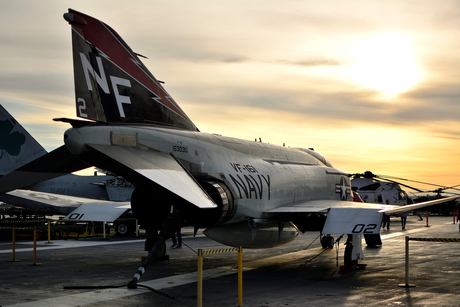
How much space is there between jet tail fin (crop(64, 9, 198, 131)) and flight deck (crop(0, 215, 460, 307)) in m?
3.76

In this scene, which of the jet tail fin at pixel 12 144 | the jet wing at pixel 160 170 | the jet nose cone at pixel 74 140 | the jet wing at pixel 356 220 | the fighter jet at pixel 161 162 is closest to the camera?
the jet wing at pixel 160 170

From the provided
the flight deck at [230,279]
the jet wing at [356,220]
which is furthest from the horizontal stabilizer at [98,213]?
the jet wing at [356,220]

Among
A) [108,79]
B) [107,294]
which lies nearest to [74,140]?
[108,79]

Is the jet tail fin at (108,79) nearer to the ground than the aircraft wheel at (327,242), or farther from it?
farther from it

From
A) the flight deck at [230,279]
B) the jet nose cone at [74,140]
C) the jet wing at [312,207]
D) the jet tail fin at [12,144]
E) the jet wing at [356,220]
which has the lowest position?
the flight deck at [230,279]

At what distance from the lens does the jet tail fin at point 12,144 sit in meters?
26.5

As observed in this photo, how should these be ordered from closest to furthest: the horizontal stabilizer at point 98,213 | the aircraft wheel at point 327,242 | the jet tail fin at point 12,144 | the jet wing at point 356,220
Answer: the jet wing at point 356,220
the horizontal stabilizer at point 98,213
the aircraft wheel at point 327,242
the jet tail fin at point 12,144

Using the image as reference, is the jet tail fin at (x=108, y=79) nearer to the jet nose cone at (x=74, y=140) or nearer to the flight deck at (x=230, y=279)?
the jet nose cone at (x=74, y=140)

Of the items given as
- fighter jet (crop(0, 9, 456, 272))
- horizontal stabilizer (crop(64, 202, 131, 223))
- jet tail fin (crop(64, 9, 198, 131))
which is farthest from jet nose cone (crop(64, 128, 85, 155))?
horizontal stabilizer (crop(64, 202, 131, 223))

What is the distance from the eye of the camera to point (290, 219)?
48.5 feet

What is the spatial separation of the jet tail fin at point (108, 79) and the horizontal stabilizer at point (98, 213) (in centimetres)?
418

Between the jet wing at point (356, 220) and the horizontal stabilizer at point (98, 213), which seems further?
the horizontal stabilizer at point (98, 213)

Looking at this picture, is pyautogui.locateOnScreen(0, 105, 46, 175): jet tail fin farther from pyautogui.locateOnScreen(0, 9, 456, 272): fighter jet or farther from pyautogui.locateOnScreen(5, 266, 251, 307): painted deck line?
pyautogui.locateOnScreen(5, 266, 251, 307): painted deck line

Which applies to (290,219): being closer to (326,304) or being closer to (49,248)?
(326,304)
